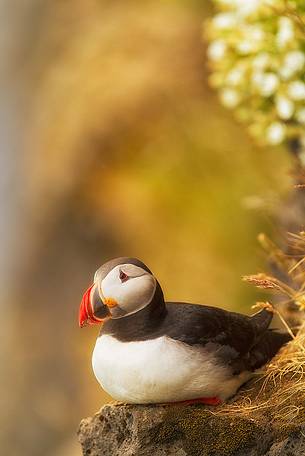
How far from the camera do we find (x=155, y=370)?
190cm

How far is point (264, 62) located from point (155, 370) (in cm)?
140

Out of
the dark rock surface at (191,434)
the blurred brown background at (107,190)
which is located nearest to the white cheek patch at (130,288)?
the dark rock surface at (191,434)

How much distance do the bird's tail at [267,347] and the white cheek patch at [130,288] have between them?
36 cm

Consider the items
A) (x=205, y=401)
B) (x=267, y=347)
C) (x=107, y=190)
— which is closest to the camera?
(x=205, y=401)

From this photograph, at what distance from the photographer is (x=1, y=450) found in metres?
5.13

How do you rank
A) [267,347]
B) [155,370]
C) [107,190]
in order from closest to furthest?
[155,370] → [267,347] → [107,190]

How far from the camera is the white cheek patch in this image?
1.96 m

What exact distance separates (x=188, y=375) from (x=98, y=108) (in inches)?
131

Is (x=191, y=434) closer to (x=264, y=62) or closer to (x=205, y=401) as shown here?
(x=205, y=401)

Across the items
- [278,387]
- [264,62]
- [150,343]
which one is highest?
[264,62]

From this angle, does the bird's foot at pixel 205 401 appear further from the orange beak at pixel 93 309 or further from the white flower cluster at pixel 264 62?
the white flower cluster at pixel 264 62

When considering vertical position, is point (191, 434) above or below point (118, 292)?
below

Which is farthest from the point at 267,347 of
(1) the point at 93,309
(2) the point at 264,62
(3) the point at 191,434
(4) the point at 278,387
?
(2) the point at 264,62

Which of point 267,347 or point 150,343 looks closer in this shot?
point 150,343
